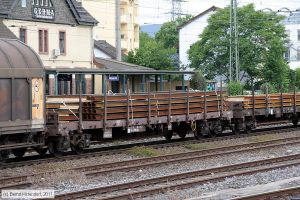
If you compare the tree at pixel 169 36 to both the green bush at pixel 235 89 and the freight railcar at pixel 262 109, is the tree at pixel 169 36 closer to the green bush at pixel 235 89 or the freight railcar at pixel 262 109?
the green bush at pixel 235 89

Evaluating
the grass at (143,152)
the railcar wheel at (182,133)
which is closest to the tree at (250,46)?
the railcar wheel at (182,133)

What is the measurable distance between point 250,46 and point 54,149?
43.2 m

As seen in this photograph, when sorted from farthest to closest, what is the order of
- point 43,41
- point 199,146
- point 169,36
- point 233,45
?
point 169,36 < point 233,45 < point 43,41 < point 199,146

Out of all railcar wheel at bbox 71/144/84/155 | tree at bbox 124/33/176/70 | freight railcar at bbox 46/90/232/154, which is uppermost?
tree at bbox 124/33/176/70

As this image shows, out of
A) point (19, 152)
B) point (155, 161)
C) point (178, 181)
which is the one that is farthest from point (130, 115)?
point (178, 181)

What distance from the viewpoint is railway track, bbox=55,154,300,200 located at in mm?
12539

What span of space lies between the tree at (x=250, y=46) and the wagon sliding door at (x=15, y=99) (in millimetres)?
44305

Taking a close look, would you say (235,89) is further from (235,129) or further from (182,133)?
(182,133)

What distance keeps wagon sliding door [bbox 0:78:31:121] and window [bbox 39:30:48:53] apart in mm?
26648

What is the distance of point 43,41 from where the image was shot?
144 feet

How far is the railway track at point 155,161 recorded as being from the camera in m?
14.5

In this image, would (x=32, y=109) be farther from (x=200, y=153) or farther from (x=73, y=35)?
(x=73, y=35)

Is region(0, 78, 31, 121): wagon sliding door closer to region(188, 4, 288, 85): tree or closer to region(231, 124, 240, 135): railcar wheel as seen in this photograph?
region(231, 124, 240, 135): railcar wheel

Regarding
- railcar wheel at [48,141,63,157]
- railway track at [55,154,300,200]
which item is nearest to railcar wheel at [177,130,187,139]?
railcar wheel at [48,141,63,157]
